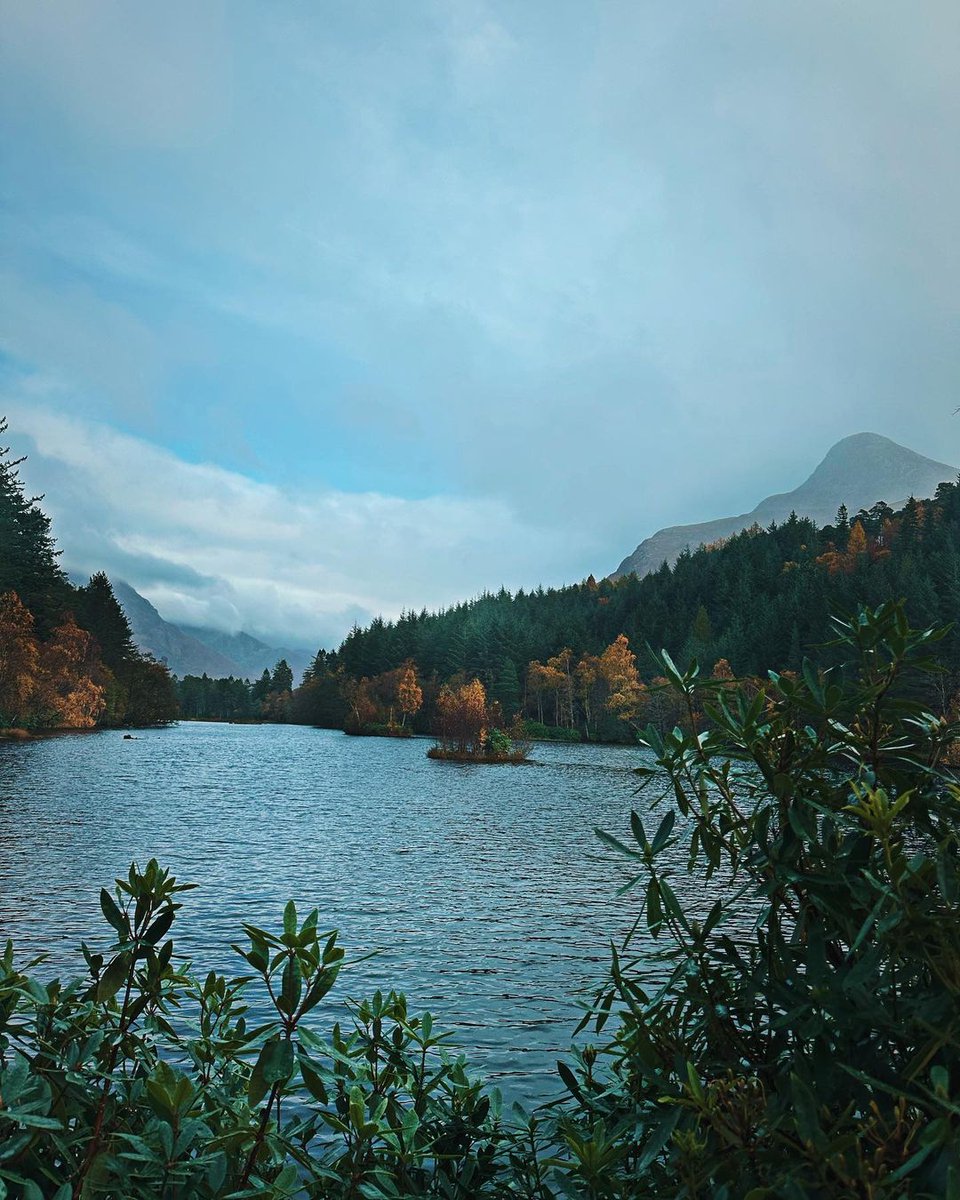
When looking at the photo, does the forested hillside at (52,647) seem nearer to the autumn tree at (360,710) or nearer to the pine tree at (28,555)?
the pine tree at (28,555)

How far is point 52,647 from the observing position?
7375 centimetres

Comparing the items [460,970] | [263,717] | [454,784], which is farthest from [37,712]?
[263,717]

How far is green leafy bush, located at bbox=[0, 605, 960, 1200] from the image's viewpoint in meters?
1.93

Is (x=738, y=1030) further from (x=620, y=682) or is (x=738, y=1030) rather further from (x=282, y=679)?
(x=282, y=679)

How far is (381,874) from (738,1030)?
17.8 m

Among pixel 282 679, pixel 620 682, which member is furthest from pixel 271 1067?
pixel 282 679

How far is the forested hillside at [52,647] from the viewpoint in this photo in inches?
2574

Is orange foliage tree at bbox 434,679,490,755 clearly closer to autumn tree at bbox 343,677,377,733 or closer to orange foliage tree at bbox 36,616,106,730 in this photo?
orange foliage tree at bbox 36,616,106,730

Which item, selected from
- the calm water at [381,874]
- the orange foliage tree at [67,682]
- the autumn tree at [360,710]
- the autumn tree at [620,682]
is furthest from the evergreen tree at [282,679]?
the calm water at [381,874]

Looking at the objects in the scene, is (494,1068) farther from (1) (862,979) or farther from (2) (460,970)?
(1) (862,979)

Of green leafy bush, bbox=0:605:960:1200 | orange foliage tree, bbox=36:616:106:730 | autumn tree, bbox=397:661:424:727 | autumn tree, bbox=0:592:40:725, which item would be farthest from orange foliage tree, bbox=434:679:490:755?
green leafy bush, bbox=0:605:960:1200

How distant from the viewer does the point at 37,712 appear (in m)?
Result: 71.0

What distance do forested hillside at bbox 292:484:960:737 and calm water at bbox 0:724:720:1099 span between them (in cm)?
4642

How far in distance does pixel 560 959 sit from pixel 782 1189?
1209 cm
